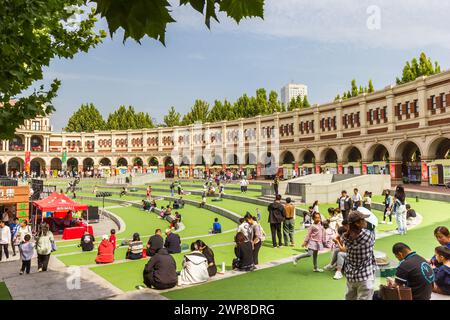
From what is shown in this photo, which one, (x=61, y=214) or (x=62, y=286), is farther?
(x=61, y=214)

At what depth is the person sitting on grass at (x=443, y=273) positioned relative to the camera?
6270 millimetres

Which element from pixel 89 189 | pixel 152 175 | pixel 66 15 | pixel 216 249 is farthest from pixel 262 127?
pixel 66 15

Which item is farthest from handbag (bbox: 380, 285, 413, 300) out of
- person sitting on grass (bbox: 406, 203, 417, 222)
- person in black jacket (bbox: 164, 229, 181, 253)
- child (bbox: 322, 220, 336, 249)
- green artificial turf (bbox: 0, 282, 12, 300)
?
person sitting on grass (bbox: 406, 203, 417, 222)

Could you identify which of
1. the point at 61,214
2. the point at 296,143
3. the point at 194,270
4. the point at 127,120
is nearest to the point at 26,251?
the point at 194,270

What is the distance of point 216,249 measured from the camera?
1332 centimetres

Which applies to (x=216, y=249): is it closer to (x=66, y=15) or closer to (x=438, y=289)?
(x=438, y=289)

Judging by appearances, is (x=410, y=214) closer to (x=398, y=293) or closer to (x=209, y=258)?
(x=209, y=258)

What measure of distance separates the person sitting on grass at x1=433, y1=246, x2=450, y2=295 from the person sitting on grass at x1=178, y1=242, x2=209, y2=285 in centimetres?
512

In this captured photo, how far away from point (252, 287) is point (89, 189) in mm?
48432

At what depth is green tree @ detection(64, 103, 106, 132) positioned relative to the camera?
9094 centimetres

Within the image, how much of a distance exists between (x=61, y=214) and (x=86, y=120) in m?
77.0

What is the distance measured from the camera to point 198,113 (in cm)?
8056

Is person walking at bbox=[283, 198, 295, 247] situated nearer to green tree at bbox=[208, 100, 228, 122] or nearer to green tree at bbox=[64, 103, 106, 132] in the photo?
green tree at bbox=[208, 100, 228, 122]

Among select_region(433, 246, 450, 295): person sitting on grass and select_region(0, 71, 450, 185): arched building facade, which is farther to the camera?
select_region(0, 71, 450, 185): arched building facade
